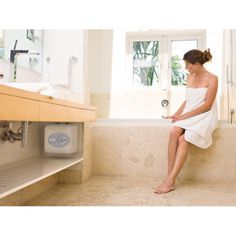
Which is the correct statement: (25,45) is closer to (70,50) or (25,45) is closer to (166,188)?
(70,50)

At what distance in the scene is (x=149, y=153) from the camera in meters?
2.53

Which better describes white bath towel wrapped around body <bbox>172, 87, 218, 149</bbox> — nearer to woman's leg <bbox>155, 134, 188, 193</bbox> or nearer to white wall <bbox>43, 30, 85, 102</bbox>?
woman's leg <bbox>155, 134, 188, 193</bbox>

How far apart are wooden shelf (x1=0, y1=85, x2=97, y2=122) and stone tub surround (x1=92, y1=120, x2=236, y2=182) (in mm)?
941

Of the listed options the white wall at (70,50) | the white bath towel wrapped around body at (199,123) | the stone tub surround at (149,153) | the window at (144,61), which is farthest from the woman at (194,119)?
the window at (144,61)

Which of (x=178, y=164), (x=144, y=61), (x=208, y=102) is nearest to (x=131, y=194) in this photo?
(x=178, y=164)

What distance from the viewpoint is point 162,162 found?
2.52m

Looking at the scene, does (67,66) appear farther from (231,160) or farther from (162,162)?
(231,160)

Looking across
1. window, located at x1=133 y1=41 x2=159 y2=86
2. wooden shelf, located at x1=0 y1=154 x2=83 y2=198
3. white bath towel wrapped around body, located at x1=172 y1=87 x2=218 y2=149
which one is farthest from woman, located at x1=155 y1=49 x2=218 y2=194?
window, located at x1=133 y1=41 x2=159 y2=86

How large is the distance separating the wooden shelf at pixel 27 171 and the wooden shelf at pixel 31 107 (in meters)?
0.31

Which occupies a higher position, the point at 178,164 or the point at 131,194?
the point at 178,164

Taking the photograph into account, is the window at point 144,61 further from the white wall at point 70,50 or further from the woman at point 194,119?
the woman at point 194,119

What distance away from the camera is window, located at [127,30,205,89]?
4148mm

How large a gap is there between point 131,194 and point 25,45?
1347 millimetres
